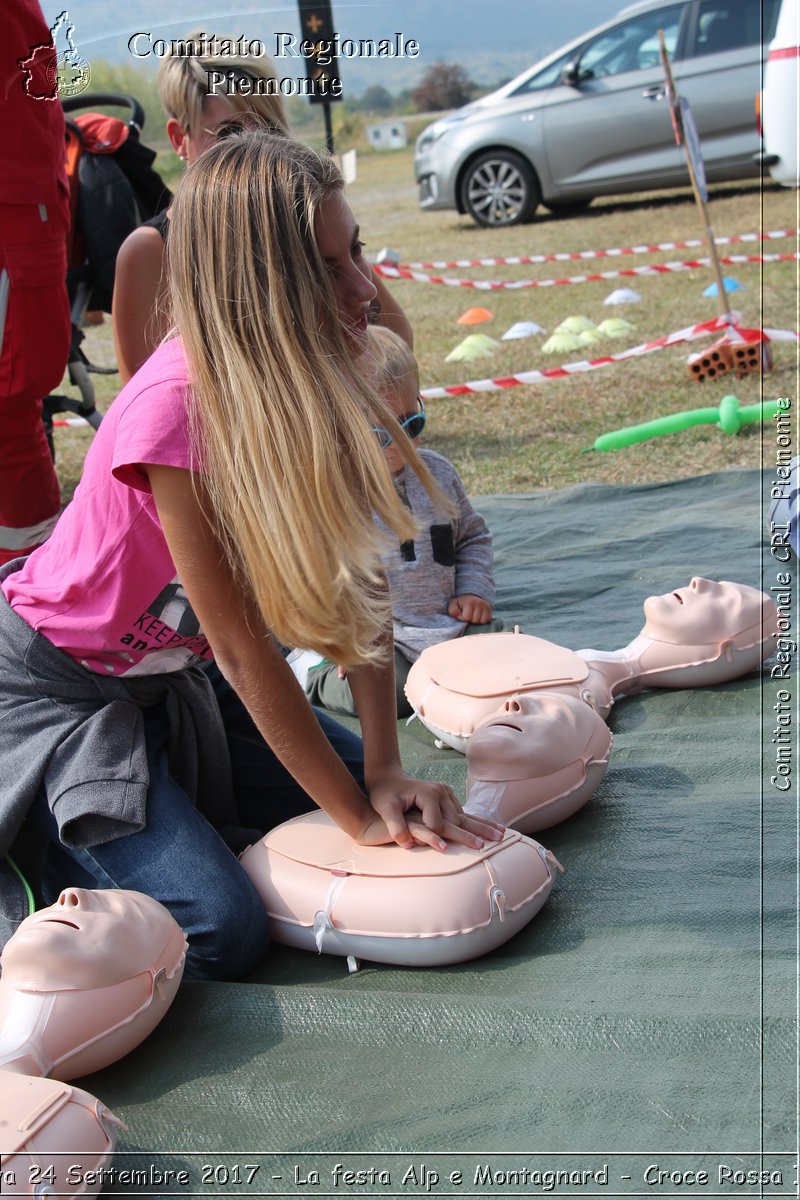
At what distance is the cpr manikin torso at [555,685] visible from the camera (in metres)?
1.85

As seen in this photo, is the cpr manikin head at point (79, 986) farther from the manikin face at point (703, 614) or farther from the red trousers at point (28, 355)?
the red trousers at point (28, 355)

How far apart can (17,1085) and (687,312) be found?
18.9 ft

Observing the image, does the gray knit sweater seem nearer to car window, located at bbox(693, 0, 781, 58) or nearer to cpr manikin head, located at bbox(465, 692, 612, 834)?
cpr manikin head, located at bbox(465, 692, 612, 834)

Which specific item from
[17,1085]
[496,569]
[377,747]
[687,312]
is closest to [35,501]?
[496,569]

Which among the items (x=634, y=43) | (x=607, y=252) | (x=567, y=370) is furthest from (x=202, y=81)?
(x=634, y=43)

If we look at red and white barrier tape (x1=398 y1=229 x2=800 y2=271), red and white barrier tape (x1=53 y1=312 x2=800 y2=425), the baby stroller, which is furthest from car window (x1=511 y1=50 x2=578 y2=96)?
the baby stroller

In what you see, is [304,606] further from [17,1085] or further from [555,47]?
[555,47]

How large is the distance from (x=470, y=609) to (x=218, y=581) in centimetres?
113

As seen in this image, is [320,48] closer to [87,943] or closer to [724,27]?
[87,943]

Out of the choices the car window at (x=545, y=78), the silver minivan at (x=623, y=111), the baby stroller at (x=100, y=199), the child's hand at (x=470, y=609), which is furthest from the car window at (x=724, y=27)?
the child's hand at (x=470, y=609)

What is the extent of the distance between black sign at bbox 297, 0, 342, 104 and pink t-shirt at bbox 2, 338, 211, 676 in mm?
1235

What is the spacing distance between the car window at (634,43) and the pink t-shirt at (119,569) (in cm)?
830

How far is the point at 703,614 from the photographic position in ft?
7.69

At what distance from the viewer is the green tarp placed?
1245 millimetres
